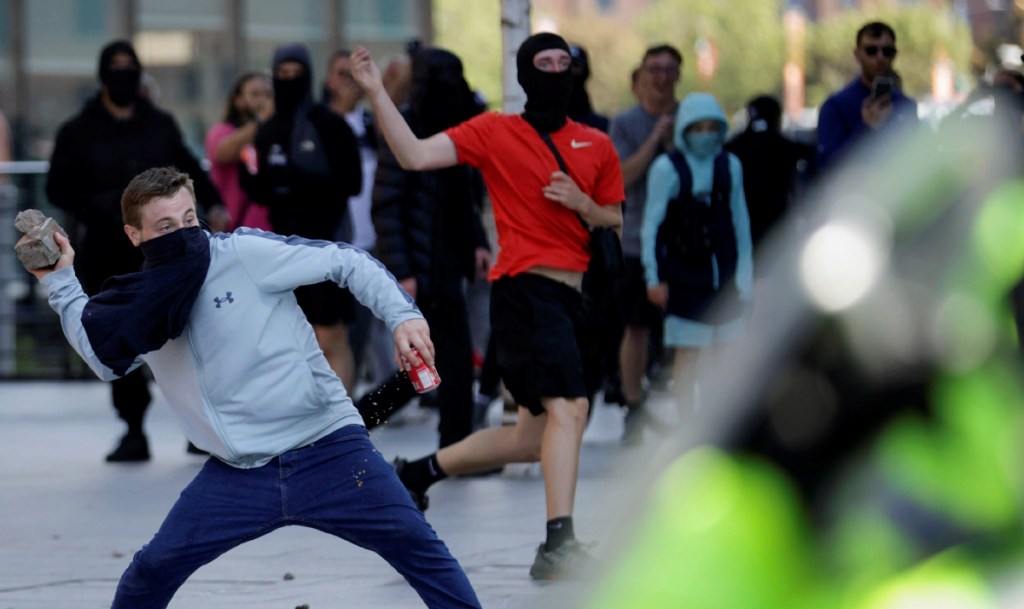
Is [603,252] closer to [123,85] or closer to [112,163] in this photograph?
[112,163]

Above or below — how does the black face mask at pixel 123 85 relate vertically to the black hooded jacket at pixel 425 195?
above

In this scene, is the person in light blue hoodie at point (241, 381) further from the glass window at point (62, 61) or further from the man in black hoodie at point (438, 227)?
the glass window at point (62, 61)

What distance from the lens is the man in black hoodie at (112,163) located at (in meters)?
9.68

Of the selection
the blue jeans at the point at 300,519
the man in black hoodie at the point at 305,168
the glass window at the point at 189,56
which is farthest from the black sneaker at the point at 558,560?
the glass window at the point at 189,56

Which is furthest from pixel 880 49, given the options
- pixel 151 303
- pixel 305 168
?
pixel 151 303

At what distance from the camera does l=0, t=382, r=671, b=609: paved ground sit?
20.6ft

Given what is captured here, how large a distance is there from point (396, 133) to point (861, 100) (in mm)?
3351

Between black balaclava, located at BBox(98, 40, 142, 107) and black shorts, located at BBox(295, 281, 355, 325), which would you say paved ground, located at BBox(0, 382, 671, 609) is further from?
black balaclava, located at BBox(98, 40, 142, 107)

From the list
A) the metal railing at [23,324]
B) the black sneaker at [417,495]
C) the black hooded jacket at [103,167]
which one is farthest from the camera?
the metal railing at [23,324]

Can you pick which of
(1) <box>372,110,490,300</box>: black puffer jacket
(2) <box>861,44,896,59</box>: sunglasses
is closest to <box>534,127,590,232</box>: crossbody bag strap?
(1) <box>372,110,490,300</box>: black puffer jacket

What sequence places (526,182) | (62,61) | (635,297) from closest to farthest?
(526,182) → (635,297) → (62,61)

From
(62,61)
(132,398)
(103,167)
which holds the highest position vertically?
(62,61)

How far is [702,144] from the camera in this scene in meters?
9.15

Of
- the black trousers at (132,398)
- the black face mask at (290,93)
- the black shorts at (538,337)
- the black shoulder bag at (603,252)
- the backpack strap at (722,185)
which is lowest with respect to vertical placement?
the black trousers at (132,398)
